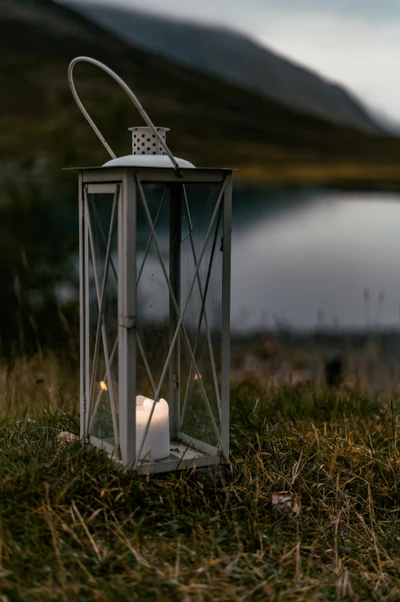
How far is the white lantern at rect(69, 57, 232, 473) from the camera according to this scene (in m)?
2.65

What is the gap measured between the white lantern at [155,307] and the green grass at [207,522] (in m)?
0.15

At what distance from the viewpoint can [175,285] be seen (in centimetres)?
296

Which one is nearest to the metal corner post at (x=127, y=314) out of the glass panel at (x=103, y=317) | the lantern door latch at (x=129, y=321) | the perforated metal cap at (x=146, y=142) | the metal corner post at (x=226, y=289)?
the lantern door latch at (x=129, y=321)

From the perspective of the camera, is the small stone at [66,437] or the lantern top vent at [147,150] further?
the small stone at [66,437]

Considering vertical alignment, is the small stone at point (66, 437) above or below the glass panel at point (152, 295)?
below

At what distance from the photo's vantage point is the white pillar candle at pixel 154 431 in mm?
2752

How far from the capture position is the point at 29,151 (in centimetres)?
1016

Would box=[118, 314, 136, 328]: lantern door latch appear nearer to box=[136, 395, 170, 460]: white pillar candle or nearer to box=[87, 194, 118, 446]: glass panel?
box=[87, 194, 118, 446]: glass panel

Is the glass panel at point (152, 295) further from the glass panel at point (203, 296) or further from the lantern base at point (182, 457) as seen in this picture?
the lantern base at point (182, 457)

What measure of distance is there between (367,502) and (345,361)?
2.09 meters

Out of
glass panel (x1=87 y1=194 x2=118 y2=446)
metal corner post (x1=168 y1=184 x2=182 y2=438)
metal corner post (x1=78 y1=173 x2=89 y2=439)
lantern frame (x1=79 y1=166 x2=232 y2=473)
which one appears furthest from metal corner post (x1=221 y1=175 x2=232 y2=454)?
metal corner post (x1=78 y1=173 x2=89 y2=439)

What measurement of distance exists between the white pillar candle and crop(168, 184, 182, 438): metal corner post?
0.21 m

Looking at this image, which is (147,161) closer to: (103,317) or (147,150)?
(147,150)

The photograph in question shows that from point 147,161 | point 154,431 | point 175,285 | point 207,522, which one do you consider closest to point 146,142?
point 147,161
